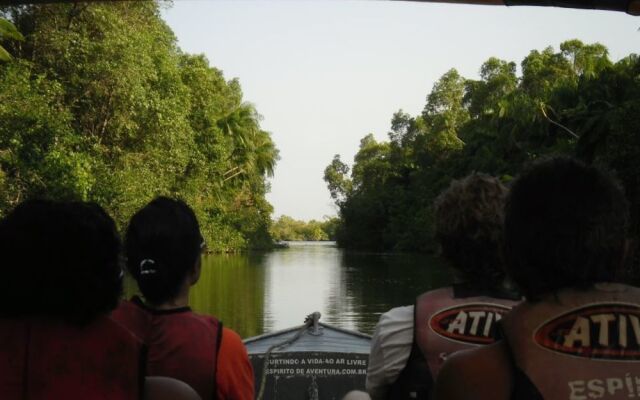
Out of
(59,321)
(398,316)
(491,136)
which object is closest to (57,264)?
(59,321)

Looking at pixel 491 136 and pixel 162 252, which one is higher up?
pixel 491 136

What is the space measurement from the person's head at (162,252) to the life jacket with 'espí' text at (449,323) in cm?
62

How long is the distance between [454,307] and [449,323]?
0.14ft

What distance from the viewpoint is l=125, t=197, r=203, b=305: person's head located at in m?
1.90

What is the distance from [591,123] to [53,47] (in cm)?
1631

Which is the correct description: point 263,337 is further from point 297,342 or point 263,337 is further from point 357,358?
point 357,358

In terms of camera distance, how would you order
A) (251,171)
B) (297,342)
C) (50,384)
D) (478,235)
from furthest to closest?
(251,171)
(297,342)
(478,235)
(50,384)

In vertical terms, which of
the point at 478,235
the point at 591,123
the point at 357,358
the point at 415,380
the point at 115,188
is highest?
the point at 591,123

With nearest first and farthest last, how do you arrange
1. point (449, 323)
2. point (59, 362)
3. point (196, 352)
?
point (59, 362)
point (196, 352)
point (449, 323)

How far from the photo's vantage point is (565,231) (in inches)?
47.2

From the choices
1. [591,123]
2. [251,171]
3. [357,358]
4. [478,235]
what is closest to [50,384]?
[478,235]

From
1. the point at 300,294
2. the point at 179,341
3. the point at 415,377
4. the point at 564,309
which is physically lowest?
the point at 300,294

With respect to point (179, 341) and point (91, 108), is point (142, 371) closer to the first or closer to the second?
point (179, 341)

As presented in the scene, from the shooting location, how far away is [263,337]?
18.1 feet
